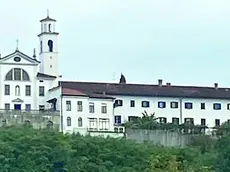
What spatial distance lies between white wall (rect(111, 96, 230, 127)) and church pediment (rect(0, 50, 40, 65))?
740 cm

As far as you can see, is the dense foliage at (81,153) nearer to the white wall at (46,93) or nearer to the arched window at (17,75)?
the white wall at (46,93)

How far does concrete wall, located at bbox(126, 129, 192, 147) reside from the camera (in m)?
123

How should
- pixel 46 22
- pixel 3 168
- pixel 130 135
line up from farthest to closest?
1. pixel 46 22
2. pixel 130 135
3. pixel 3 168

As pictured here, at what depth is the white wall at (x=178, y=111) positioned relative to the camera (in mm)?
130750

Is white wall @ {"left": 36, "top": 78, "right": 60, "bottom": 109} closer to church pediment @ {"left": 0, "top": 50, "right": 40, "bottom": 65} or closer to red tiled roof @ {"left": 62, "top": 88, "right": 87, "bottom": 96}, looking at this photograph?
red tiled roof @ {"left": 62, "top": 88, "right": 87, "bottom": 96}

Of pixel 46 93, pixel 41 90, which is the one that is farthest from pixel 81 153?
pixel 41 90

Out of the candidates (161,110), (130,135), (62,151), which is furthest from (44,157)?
(161,110)

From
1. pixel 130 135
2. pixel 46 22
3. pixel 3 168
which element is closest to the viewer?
pixel 3 168

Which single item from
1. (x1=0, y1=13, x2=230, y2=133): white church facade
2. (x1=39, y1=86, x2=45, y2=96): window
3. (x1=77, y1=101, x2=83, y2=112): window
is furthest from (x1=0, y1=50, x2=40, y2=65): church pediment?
(x1=77, y1=101, x2=83, y2=112): window

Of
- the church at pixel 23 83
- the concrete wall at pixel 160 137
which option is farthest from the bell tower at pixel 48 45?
the concrete wall at pixel 160 137

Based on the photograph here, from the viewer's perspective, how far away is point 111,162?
372 ft

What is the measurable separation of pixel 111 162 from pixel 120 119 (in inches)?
655

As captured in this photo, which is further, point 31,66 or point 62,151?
point 31,66

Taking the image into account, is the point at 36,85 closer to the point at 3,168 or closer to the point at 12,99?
the point at 12,99
